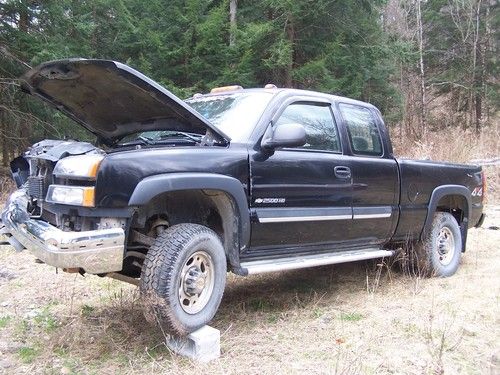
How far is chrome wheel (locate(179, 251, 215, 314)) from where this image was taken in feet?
11.1

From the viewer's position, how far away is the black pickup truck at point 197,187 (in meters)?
3.21

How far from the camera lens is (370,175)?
4.92 m

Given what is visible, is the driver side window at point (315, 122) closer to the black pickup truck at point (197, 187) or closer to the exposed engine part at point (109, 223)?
the black pickup truck at point (197, 187)

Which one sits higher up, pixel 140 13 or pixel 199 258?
pixel 140 13

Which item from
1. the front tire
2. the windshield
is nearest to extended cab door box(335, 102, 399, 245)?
the windshield

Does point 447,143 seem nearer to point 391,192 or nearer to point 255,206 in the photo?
point 391,192

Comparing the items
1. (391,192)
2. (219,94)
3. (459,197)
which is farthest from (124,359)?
(459,197)

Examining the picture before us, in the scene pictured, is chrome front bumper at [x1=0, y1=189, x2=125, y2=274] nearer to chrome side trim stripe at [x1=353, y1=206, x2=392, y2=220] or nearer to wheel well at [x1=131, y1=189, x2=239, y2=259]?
wheel well at [x1=131, y1=189, x2=239, y2=259]

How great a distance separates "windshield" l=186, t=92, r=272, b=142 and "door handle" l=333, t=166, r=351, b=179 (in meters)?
0.91

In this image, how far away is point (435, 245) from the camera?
5781 mm

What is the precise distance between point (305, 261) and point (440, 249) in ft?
8.23

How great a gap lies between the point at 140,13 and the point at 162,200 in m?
13.0

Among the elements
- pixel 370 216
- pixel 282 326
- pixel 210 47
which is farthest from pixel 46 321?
pixel 210 47

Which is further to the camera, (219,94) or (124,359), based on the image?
(219,94)
